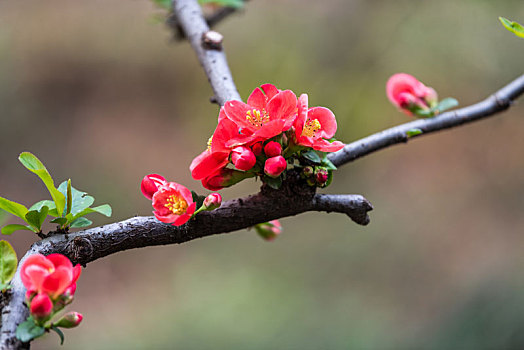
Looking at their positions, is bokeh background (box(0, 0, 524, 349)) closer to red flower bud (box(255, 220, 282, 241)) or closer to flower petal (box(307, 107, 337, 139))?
red flower bud (box(255, 220, 282, 241))

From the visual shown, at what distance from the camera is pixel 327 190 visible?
1826 mm

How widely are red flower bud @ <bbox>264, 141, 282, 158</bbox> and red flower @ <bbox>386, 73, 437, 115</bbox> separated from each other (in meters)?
0.36

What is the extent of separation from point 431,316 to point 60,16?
209 centimetres

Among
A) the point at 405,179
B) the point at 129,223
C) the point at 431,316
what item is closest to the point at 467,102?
the point at 405,179

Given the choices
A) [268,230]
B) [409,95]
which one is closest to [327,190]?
[409,95]

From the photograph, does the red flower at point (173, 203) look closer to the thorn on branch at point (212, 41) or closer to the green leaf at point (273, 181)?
the green leaf at point (273, 181)

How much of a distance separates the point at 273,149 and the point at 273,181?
0.04m

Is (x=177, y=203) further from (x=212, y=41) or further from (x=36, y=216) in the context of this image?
(x=212, y=41)

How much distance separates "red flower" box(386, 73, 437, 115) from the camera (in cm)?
72

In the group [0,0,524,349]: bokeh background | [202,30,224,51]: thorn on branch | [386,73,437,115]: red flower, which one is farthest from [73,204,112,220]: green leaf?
[0,0,524,349]: bokeh background

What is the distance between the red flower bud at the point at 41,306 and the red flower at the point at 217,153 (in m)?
0.16

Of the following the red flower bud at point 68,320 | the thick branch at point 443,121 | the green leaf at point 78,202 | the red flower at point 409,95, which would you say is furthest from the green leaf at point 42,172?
the red flower at point 409,95

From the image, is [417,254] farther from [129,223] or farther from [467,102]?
[129,223]

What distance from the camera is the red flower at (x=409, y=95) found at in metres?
0.72
